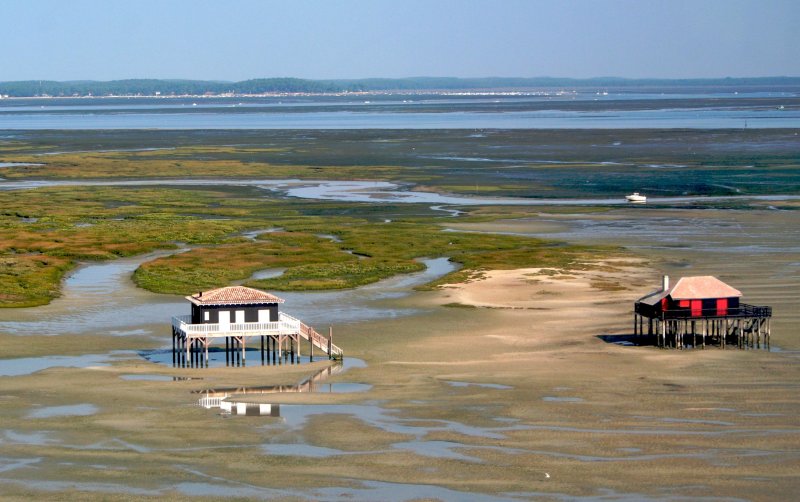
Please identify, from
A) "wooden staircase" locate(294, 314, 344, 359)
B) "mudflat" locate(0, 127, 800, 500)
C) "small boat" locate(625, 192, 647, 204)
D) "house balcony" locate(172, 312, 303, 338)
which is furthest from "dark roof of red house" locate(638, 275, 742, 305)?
"small boat" locate(625, 192, 647, 204)

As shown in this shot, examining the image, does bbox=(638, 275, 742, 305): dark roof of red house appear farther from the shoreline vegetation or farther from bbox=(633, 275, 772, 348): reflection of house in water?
the shoreline vegetation

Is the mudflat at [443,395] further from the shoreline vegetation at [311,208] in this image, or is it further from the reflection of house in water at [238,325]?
the reflection of house in water at [238,325]

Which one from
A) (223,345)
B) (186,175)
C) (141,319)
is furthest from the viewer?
(186,175)

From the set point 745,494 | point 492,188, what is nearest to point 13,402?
point 745,494

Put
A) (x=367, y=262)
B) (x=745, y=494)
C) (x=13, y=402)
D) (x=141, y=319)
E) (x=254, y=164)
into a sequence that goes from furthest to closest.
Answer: (x=254, y=164) < (x=367, y=262) < (x=141, y=319) < (x=13, y=402) < (x=745, y=494)

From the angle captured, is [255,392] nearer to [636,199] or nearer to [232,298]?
[232,298]

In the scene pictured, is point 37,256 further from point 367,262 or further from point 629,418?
point 629,418
